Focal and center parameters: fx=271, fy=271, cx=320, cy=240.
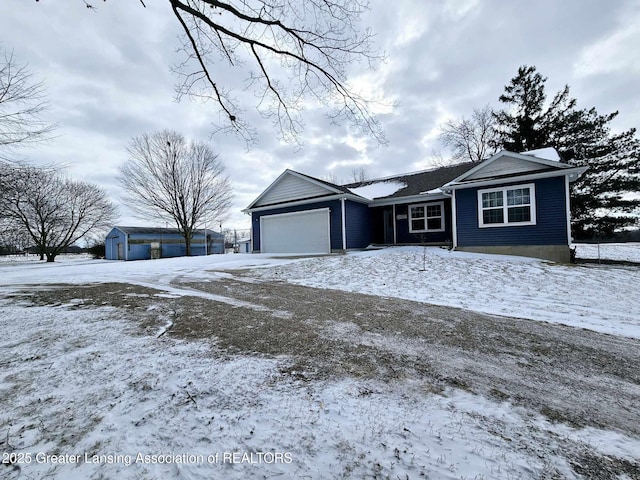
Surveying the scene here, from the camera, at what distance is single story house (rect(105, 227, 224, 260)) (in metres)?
27.7

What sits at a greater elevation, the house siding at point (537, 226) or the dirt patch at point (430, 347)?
the house siding at point (537, 226)

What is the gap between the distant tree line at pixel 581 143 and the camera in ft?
52.2

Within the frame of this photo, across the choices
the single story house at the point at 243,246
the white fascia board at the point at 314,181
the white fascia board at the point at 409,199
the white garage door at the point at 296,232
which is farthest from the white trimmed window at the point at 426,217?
the single story house at the point at 243,246

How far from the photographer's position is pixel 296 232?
14.8m

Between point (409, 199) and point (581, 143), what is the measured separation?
44.9 feet

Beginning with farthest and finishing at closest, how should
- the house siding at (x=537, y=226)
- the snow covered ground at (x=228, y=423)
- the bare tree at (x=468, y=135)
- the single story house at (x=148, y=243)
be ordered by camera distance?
the single story house at (x=148, y=243) → the bare tree at (x=468, y=135) → the house siding at (x=537, y=226) → the snow covered ground at (x=228, y=423)

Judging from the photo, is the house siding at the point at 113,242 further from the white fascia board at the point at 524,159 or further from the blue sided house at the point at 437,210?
the white fascia board at the point at 524,159

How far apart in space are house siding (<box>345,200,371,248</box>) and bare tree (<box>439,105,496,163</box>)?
14784mm

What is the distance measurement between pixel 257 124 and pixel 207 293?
382cm

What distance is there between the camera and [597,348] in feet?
9.96

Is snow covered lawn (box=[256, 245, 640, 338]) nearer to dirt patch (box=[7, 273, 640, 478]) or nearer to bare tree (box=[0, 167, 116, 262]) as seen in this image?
dirt patch (box=[7, 273, 640, 478])

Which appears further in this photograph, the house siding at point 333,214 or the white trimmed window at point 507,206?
the house siding at point 333,214

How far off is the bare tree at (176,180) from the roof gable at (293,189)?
29.7 ft

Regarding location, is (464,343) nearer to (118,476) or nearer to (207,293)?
(118,476)
